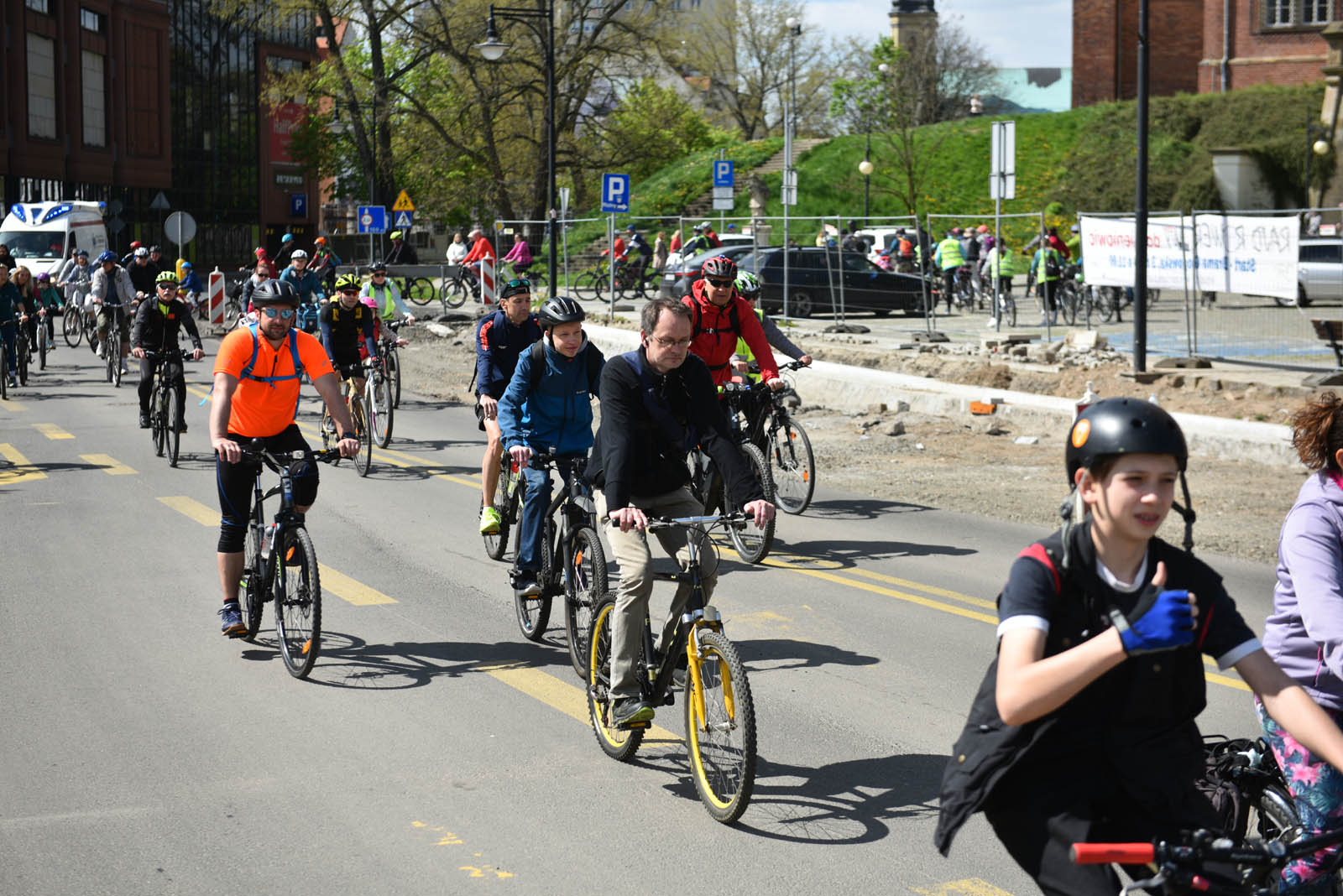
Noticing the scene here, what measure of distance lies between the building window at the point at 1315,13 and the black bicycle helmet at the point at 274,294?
54.8m

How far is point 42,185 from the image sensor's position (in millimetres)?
66062

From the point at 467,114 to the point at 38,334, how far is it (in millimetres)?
29737

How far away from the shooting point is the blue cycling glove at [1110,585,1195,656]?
2584 millimetres

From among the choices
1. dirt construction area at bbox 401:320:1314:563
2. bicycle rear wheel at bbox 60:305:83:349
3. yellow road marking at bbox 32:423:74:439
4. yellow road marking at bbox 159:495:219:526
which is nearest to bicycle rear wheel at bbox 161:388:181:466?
yellow road marking at bbox 159:495:219:526

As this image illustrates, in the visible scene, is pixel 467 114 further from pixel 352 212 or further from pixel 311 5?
pixel 352 212

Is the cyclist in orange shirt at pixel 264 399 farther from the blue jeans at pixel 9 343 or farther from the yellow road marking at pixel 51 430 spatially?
the blue jeans at pixel 9 343

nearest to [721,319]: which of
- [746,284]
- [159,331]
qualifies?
[746,284]

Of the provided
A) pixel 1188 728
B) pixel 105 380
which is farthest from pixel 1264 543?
pixel 105 380

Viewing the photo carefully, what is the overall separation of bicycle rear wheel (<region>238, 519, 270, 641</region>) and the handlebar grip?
5.87 metres

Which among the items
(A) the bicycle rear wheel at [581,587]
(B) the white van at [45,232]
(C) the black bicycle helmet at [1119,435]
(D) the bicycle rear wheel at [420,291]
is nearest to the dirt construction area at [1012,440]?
(A) the bicycle rear wheel at [581,587]

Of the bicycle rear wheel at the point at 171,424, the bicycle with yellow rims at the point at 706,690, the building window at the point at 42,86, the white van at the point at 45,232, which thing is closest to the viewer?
the bicycle with yellow rims at the point at 706,690

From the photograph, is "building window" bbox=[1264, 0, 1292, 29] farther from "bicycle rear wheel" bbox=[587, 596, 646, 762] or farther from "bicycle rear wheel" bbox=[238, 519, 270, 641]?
"bicycle rear wheel" bbox=[587, 596, 646, 762]

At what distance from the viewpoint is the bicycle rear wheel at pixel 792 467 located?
11.9m

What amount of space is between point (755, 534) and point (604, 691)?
4.61m
